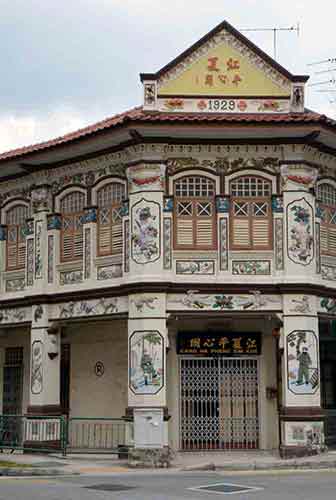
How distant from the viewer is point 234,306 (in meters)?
19.3

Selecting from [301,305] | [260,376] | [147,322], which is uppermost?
[301,305]

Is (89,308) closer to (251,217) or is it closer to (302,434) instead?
(251,217)

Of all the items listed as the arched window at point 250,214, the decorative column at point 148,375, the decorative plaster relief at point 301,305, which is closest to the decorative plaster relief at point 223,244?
the arched window at point 250,214

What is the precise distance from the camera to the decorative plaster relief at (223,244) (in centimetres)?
1947

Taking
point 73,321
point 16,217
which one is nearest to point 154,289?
point 73,321

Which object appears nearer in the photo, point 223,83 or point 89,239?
point 223,83

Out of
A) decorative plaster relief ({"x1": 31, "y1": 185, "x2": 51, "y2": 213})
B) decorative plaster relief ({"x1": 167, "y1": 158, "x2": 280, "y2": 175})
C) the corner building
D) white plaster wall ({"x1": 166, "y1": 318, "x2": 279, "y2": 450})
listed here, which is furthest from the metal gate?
decorative plaster relief ({"x1": 31, "y1": 185, "x2": 51, "y2": 213})

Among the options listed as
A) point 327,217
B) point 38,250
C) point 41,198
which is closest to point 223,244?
point 327,217

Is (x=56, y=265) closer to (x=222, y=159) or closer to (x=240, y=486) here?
(x=222, y=159)

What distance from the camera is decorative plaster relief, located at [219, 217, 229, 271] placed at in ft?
63.9

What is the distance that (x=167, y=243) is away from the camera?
19453mm

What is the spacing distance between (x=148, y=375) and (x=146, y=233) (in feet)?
10.8

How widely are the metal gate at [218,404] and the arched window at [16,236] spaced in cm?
556

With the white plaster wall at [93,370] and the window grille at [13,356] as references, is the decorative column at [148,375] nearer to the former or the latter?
the white plaster wall at [93,370]
